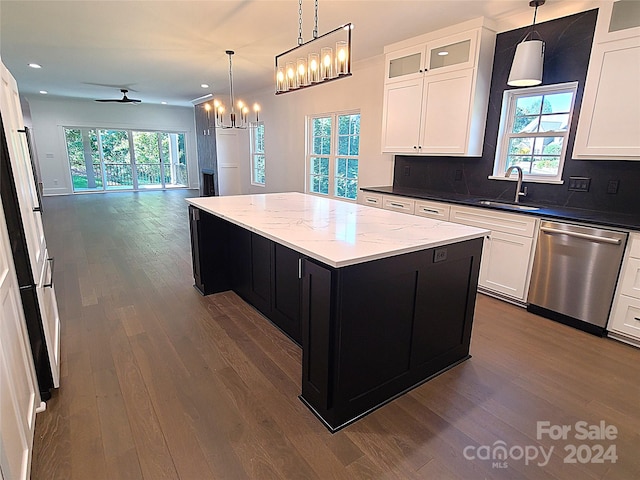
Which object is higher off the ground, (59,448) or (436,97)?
(436,97)

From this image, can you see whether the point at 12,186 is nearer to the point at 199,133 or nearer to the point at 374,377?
the point at 374,377

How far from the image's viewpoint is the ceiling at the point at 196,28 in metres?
3.13

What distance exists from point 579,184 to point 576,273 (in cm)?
94

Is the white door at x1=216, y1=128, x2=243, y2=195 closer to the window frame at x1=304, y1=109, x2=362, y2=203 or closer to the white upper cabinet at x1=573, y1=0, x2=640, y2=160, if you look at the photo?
the window frame at x1=304, y1=109, x2=362, y2=203

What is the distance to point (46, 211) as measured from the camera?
7.30m

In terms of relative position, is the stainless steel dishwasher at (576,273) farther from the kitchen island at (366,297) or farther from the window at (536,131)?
the kitchen island at (366,297)

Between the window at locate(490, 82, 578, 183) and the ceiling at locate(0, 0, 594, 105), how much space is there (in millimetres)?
682

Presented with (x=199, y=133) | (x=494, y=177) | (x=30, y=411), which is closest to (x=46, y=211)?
(x=199, y=133)

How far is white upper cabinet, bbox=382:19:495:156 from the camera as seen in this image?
3.51m

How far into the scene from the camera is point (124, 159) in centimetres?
1070

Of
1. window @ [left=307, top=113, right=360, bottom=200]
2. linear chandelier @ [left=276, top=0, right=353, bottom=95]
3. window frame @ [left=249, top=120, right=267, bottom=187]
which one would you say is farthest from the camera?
window frame @ [left=249, top=120, right=267, bottom=187]

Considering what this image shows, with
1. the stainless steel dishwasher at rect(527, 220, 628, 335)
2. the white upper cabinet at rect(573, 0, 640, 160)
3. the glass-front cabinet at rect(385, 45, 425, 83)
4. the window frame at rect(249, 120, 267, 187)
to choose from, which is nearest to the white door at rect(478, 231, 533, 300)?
the stainless steel dishwasher at rect(527, 220, 628, 335)

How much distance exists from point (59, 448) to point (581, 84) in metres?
4.47

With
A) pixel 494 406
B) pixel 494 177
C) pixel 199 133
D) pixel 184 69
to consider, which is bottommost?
pixel 494 406
